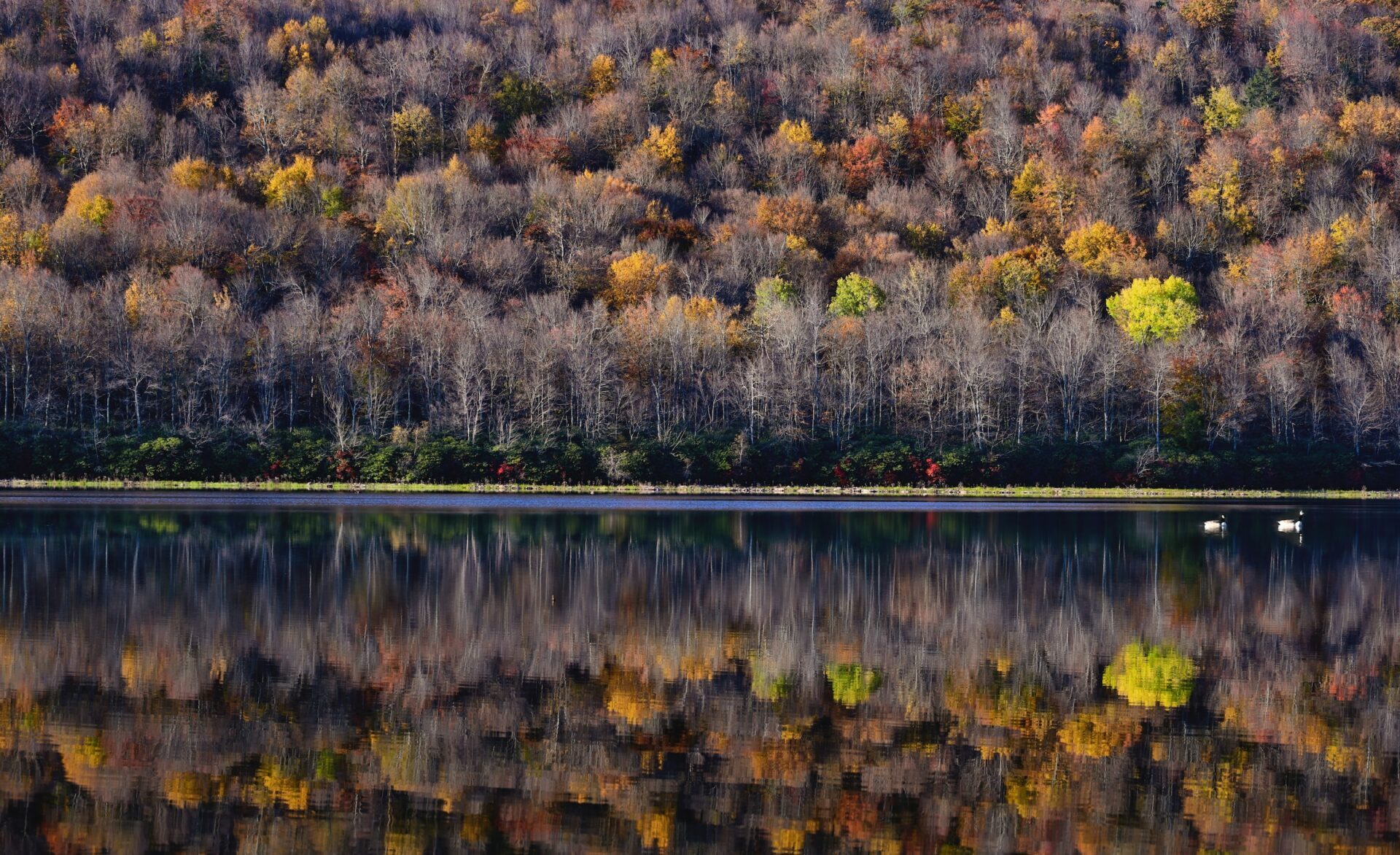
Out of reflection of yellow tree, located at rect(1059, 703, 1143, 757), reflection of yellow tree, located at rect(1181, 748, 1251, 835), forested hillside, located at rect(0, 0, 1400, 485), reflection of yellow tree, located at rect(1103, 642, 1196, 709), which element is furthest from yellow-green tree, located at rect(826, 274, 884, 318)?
reflection of yellow tree, located at rect(1181, 748, 1251, 835)

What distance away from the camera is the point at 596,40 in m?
171

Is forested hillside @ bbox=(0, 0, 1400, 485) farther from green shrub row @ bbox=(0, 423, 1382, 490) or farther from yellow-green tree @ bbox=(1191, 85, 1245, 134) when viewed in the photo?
yellow-green tree @ bbox=(1191, 85, 1245, 134)

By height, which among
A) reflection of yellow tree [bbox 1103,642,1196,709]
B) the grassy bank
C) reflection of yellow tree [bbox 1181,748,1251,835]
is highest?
the grassy bank

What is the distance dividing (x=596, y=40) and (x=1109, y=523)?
130 metres

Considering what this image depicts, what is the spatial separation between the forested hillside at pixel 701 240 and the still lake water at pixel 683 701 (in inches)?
1828

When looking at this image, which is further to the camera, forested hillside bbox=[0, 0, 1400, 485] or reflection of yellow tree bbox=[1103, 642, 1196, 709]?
forested hillside bbox=[0, 0, 1400, 485]

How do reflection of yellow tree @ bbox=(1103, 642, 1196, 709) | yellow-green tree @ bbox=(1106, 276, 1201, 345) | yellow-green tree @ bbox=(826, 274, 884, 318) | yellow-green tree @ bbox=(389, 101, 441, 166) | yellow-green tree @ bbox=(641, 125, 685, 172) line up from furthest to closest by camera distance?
yellow-green tree @ bbox=(389, 101, 441, 166) < yellow-green tree @ bbox=(641, 125, 685, 172) < yellow-green tree @ bbox=(826, 274, 884, 318) < yellow-green tree @ bbox=(1106, 276, 1201, 345) < reflection of yellow tree @ bbox=(1103, 642, 1196, 709)

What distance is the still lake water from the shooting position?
14453mm

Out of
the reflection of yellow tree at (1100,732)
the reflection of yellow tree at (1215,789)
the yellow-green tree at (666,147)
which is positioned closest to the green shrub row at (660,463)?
the reflection of yellow tree at (1100,732)

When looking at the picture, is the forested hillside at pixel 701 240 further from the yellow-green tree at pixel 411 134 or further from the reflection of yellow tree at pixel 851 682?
the reflection of yellow tree at pixel 851 682

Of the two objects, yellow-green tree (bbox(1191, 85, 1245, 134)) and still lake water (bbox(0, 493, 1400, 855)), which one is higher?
yellow-green tree (bbox(1191, 85, 1245, 134))

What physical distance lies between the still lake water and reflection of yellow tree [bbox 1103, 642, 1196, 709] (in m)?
0.09

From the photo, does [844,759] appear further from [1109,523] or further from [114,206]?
[114,206]

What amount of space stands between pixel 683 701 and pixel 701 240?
10916 centimetres
